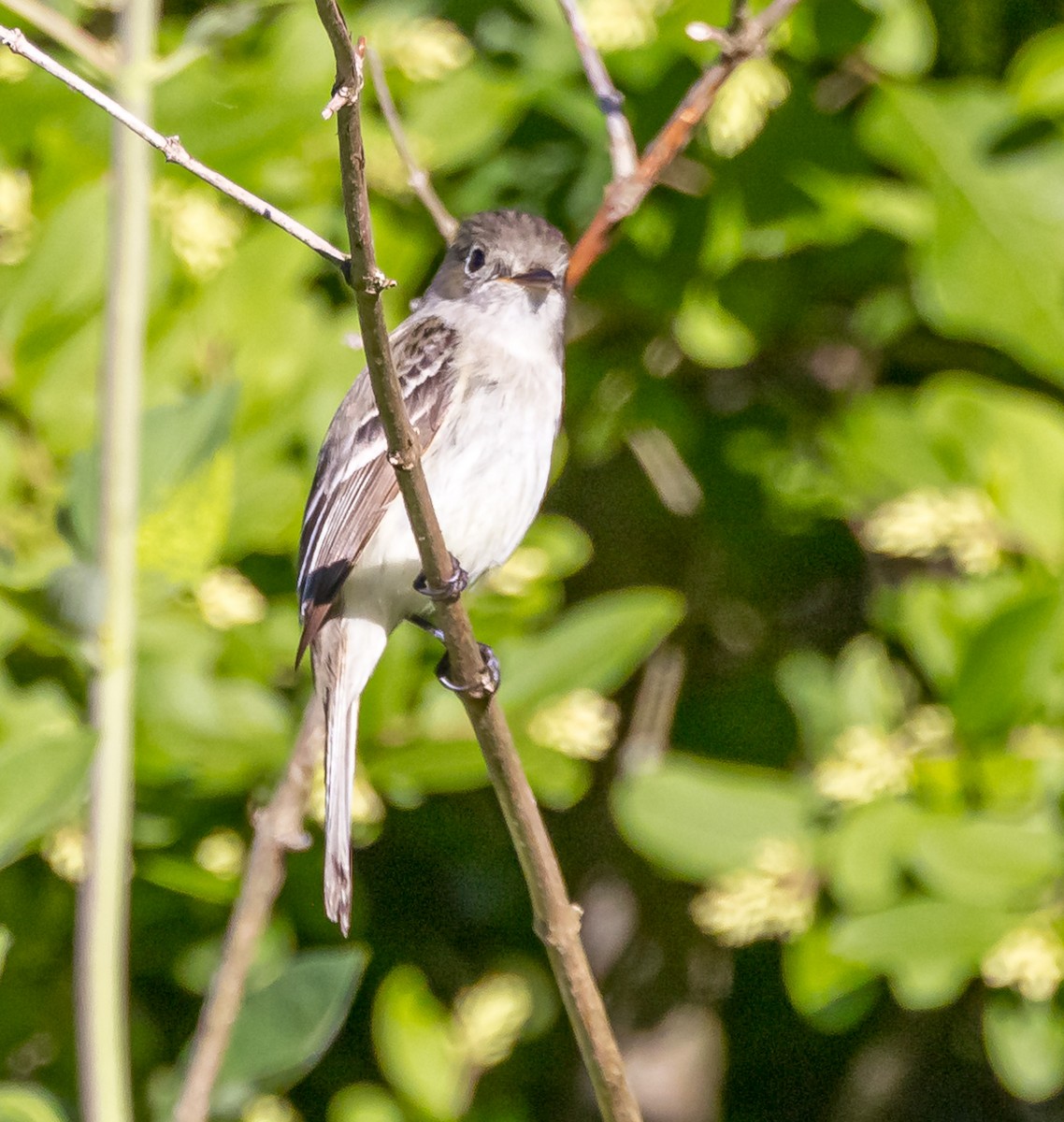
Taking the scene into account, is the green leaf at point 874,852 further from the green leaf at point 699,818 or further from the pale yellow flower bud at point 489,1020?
the pale yellow flower bud at point 489,1020

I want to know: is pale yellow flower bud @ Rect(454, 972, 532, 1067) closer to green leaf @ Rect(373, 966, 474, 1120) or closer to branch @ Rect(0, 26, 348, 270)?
green leaf @ Rect(373, 966, 474, 1120)

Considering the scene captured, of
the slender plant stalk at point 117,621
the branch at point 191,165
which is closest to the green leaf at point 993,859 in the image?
the slender plant stalk at point 117,621

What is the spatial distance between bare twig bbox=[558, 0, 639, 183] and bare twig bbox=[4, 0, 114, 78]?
0.73 m

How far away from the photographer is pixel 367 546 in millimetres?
2801

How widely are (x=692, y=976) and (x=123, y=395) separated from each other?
2049 mm

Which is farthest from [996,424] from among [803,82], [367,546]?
[367,546]

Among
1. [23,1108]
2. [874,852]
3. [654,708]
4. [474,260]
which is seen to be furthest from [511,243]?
[23,1108]

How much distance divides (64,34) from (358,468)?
85 cm

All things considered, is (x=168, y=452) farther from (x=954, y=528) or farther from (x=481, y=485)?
(x=954, y=528)

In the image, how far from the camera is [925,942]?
8.46ft

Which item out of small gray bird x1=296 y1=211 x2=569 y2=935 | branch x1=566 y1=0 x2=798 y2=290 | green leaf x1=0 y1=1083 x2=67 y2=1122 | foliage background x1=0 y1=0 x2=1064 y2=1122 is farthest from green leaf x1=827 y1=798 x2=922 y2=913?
green leaf x1=0 y1=1083 x2=67 y2=1122

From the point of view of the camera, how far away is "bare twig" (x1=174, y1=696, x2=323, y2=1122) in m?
2.32

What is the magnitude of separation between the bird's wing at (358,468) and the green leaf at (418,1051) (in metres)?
0.72

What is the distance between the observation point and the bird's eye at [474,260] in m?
3.00
